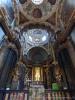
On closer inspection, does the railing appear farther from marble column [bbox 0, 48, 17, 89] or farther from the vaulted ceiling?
the vaulted ceiling

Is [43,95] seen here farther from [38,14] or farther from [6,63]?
[38,14]

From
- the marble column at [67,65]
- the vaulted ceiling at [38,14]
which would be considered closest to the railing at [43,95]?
the marble column at [67,65]

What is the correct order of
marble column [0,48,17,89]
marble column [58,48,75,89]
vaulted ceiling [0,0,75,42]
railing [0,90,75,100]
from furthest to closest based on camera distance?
1. vaulted ceiling [0,0,75,42]
2. marble column [0,48,17,89]
3. marble column [58,48,75,89]
4. railing [0,90,75,100]

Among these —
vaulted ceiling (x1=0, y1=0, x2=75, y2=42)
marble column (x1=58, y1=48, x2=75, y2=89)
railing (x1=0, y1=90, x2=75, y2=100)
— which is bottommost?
railing (x1=0, y1=90, x2=75, y2=100)

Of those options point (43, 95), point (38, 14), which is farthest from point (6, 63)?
point (38, 14)

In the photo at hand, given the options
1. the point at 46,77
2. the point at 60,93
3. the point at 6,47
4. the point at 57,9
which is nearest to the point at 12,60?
the point at 6,47

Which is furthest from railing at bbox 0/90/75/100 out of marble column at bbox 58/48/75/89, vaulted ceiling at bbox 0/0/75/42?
vaulted ceiling at bbox 0/0/75/42

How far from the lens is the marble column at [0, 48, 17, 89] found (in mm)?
11625

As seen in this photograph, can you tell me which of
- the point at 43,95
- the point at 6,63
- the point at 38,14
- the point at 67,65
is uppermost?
the point at 38,14

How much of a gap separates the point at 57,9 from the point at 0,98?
390 inches

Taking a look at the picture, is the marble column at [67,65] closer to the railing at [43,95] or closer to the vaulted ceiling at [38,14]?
the railing at [43,95]

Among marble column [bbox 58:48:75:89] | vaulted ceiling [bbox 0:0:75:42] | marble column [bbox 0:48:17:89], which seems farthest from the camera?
vaulted ceiling [bbox 0:0:75:42]

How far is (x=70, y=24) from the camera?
11883 mm

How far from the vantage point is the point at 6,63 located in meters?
12.5
